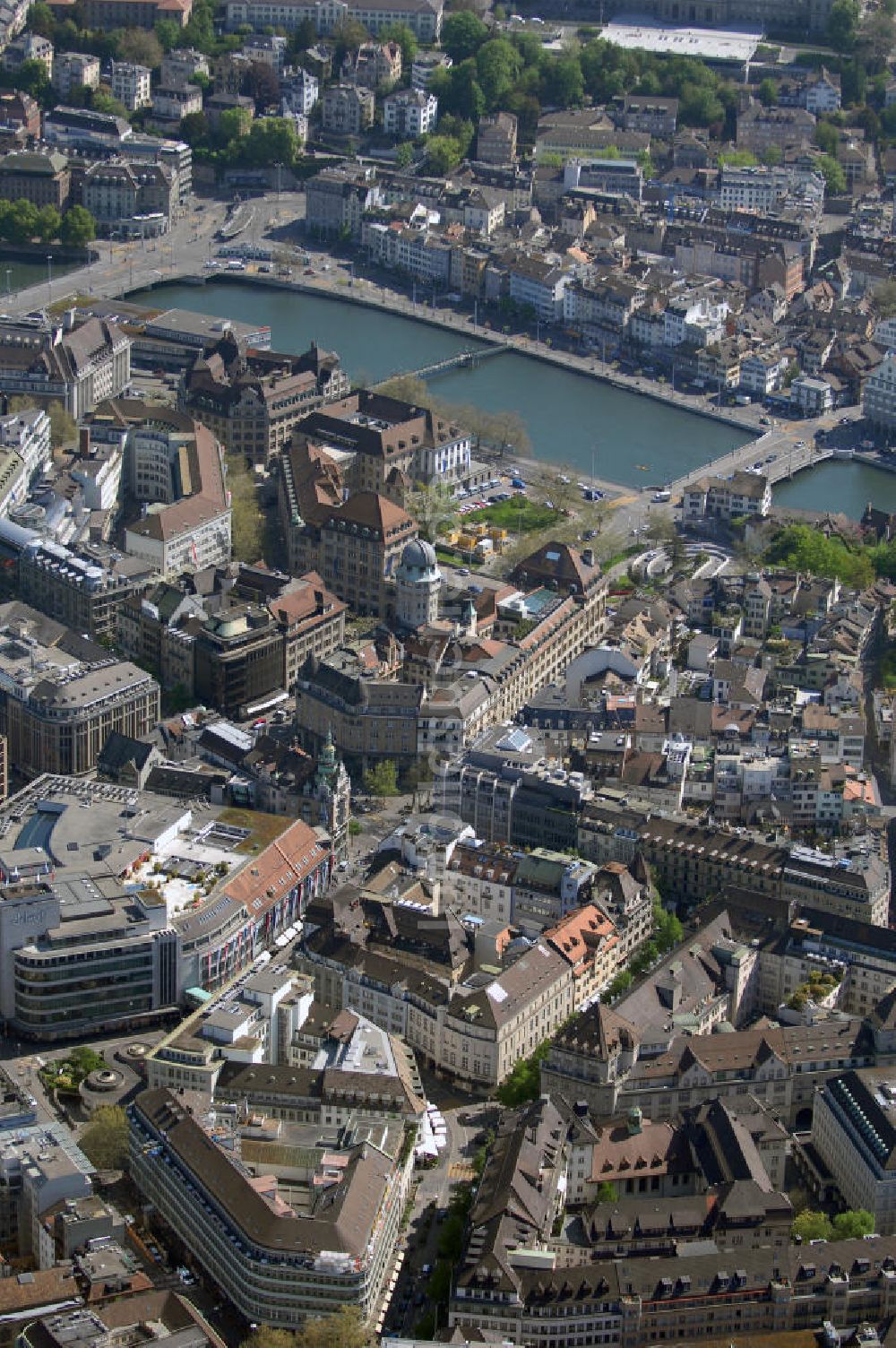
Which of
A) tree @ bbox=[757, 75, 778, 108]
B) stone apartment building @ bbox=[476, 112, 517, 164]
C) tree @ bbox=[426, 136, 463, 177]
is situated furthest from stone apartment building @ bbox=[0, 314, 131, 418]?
tree @ bbox=[757, 75, 778, 108]

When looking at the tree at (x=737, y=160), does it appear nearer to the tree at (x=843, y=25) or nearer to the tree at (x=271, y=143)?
the tree at (x=843, y=25)

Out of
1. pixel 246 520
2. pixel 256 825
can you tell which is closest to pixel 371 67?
pixel 246 520

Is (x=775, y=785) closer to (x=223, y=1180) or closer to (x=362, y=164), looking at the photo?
(x=223, y=1180)

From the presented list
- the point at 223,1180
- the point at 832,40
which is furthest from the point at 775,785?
the point at 832,40

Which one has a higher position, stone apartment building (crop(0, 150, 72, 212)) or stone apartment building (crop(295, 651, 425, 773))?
stone apartment building (crop(0, 150, 72, 212))

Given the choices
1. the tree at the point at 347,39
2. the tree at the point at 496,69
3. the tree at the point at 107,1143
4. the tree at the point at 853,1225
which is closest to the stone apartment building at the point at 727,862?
the tree at the point at 853,1225

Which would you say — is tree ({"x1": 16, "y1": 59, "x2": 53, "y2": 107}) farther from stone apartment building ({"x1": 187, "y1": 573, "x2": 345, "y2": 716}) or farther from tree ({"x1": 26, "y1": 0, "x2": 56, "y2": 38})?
stone apartment building ({"x1": 187, "y1": 573, "x2": 345, "y2": 716})

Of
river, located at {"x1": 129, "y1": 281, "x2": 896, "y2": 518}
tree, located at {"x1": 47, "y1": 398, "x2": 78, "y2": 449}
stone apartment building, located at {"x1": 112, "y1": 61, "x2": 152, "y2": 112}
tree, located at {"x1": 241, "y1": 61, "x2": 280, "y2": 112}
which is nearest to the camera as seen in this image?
tree, located at {"x1": 47, "y1": 398, "x2": 78, "y2": 449}
